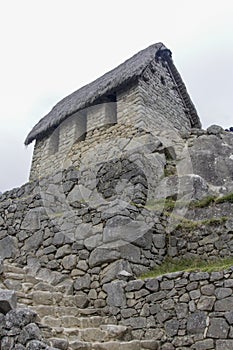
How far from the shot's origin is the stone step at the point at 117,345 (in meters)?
4.91

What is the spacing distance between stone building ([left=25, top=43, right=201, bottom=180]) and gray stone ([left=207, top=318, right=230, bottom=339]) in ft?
22.7

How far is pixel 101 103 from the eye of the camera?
12680mm

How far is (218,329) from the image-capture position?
4.92 m

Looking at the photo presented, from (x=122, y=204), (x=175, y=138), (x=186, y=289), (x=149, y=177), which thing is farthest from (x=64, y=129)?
(x=186, y=289)

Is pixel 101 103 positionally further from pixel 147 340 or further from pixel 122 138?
pixel 147 340

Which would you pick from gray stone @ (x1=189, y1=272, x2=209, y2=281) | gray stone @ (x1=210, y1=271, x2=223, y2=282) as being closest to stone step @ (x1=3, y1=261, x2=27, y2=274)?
gray stone @ (x1=189, y1=272, x2=209, y2=281)

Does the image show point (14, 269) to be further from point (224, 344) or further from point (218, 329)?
point (224, 344)

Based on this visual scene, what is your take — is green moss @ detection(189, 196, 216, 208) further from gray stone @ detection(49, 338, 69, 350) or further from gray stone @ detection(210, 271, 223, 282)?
gray stone @ detection(49, 338, 69, 350)

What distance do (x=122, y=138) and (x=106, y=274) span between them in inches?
219

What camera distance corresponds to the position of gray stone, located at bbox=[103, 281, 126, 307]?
5970 mm

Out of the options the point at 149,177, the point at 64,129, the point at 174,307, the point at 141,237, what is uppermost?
the point at 64,129

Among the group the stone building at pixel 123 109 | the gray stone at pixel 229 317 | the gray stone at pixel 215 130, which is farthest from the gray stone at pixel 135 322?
the gray stone at pixel 215 130

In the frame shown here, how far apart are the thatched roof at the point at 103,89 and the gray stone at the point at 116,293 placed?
7.54m

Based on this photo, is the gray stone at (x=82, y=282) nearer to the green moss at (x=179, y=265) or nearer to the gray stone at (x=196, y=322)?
the green moss at (x=179, y=265)
